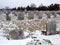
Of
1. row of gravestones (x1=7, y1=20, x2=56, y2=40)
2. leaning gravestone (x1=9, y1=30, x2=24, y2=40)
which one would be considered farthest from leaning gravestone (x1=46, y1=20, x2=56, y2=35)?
leaning gravestone (x1=9, y1=30, x2=24, y2=40)

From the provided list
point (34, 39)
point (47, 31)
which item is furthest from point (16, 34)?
point (47, 31)

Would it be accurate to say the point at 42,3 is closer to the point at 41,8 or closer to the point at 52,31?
the point at 41,8

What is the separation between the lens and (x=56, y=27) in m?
1.34

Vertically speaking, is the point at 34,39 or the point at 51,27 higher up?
the point at 51,27

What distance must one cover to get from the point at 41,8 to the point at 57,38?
41 cm

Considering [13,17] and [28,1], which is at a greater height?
[28,1]

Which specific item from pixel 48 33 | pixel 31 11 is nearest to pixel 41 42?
pixel 48 33

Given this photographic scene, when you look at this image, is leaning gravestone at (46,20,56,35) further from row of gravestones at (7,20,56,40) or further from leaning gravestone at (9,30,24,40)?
leaning gravestone at (9,30,24,40)

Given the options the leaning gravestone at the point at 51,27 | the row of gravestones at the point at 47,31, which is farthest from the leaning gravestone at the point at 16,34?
the leaning gravestone at the point at 51,27

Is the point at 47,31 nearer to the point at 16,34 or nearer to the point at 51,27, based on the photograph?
the point at 51,27

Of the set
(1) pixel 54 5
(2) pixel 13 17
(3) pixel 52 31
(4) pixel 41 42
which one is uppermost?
(1) pixel 54 5

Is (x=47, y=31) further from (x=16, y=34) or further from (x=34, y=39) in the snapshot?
(x=16, y=34)

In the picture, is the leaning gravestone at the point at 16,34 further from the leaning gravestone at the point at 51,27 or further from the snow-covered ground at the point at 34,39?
the leaning gravestone at the point at 51,27

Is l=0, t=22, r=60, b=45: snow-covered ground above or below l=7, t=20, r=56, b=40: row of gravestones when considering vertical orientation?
below
